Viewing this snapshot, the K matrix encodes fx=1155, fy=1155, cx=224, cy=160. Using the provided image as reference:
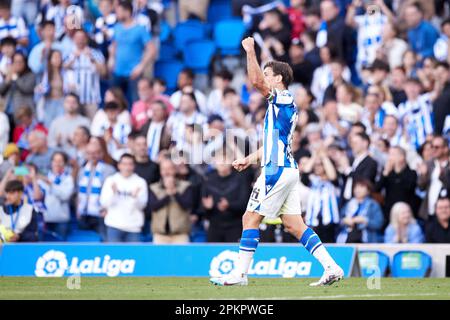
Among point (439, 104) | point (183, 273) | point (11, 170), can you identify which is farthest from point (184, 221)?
point (439, 104)

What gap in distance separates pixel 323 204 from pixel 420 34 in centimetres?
506

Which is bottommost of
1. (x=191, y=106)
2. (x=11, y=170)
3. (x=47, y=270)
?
(x=47, y=270)

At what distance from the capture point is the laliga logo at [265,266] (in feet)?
55.3

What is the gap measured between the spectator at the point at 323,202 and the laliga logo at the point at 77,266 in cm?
316

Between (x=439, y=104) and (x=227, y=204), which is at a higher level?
(x=439, y=104)

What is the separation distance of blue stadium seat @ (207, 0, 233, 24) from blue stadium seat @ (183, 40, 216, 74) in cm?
115

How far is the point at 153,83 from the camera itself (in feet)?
73.1

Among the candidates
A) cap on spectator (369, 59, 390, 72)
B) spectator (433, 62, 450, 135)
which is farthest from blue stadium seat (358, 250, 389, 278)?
cap on spectator (369, 59, 390, 72)

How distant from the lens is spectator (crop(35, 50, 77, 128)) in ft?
74.0

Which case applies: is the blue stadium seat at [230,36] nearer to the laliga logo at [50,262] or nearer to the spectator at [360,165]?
the spectator at [360,165]

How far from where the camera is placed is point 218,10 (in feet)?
80.9

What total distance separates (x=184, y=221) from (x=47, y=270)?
2.61m

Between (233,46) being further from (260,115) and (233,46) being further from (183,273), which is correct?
(183,273)

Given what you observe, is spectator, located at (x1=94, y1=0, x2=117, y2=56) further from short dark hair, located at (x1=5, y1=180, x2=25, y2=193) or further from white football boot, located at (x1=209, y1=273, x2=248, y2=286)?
white football boot, located at (x1=209, y1=273, x2=248, y2=286)
